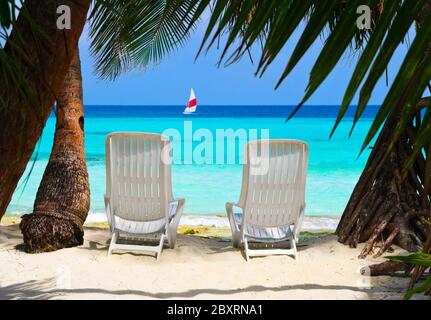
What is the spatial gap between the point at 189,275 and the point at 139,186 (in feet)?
3.14

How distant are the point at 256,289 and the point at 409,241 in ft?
5.21

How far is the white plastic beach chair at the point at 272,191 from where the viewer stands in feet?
17.7

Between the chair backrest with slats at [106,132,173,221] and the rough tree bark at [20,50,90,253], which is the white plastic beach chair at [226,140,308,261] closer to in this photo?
the chair backrest with slats at [106,132,173,221]

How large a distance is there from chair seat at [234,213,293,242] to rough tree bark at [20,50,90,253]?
1.50m

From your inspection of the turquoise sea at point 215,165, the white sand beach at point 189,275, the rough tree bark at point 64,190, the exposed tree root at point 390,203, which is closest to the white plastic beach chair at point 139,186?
the white sand beach at point 189,275

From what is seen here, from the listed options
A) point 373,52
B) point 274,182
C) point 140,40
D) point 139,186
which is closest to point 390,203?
point 274,182

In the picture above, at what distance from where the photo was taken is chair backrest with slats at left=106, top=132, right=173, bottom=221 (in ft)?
17.7

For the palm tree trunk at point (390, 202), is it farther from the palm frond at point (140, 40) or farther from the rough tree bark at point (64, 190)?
the palm frond at point (140, 40)

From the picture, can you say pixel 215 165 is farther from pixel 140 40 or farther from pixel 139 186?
pixel 139 186

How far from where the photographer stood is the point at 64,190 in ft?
19.5

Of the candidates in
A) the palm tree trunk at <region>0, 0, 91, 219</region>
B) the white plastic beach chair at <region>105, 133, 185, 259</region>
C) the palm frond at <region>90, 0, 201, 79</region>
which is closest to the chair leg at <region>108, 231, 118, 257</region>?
the white plastic beach chair at <region>105, 133, 185, 259</region>
